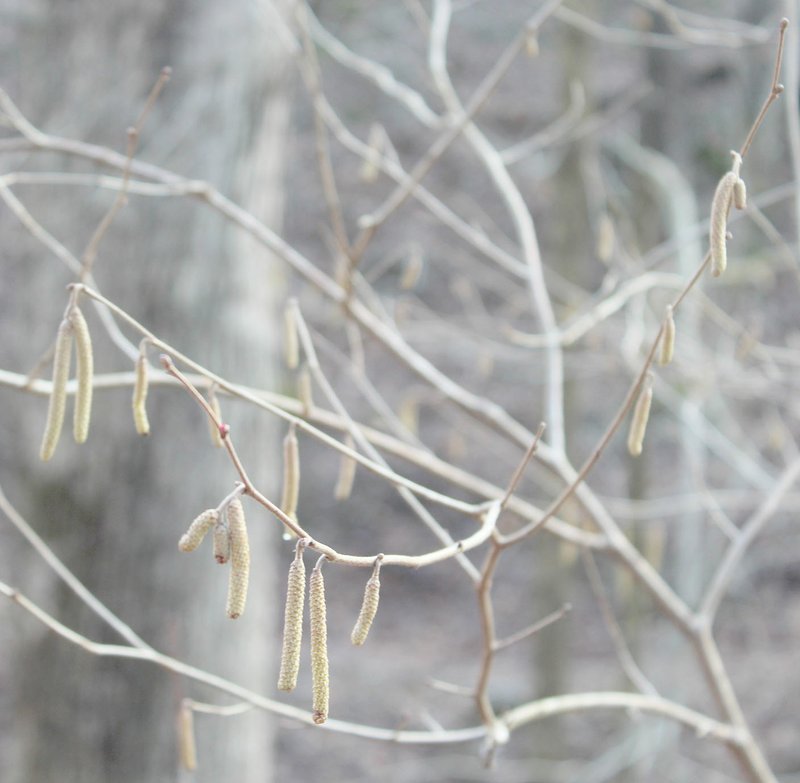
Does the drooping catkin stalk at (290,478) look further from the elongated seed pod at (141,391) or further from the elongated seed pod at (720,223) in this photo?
the elongated seed pod at (720,223)

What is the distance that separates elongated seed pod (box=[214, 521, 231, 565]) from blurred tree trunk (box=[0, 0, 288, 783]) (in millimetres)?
1813

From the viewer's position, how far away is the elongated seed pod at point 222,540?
3.04ft

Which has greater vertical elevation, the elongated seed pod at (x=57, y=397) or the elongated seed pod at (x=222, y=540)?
the elongated seed pod at (x=57, y=397)

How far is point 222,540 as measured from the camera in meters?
0.93

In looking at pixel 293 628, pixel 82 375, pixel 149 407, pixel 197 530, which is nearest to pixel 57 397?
pixel 82 375

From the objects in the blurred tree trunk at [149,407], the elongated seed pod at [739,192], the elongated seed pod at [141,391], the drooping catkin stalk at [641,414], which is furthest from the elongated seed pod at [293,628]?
the blurred tree trunk at [149,407]

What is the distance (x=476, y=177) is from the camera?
10477 millimetres

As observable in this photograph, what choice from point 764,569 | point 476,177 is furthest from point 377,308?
point 476,177

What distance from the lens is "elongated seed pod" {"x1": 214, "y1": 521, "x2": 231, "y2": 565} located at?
0.93m

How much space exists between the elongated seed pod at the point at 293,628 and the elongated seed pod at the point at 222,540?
8 centimetres

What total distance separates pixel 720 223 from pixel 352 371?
1065 mm

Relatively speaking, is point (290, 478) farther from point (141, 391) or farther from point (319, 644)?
point (319, 644)

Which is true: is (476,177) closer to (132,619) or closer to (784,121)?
(784,121)

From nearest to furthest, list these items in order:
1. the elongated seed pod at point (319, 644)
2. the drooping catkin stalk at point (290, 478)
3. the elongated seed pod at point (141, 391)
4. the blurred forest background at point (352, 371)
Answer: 1. the elongated seed pod at point (319, 644)
2. the elongated seed pod at point (141, 391)
3. the drooping catkin stalk at point (290, 478)
4. the blurred forest background at point (352, 371)
